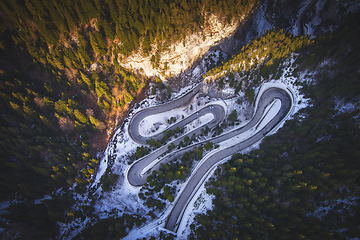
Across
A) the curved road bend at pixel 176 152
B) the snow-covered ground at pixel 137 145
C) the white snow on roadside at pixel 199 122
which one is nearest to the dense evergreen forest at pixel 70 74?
the snow-covered ground at pixel 137 145

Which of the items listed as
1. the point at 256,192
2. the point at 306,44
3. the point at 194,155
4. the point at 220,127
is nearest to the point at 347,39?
the point at 306,44

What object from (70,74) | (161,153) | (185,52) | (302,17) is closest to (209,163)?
(161,153)

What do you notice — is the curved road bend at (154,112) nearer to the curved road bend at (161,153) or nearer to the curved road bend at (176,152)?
the curved road bend at (161,153)

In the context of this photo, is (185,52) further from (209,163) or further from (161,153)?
(209,163)

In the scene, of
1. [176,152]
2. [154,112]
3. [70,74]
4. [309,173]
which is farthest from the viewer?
[154,112]

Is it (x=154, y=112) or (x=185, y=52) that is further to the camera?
(x=154, y=112)

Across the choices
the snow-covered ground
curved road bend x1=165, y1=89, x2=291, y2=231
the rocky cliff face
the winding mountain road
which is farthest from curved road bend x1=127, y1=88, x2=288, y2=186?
the rocky cliff face
